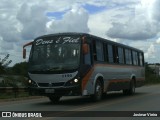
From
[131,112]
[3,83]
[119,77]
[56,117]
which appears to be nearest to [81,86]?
[131,112]

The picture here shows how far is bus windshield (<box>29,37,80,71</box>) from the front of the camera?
1850 centimetres

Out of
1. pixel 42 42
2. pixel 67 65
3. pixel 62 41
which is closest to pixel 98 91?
pixel 67 65

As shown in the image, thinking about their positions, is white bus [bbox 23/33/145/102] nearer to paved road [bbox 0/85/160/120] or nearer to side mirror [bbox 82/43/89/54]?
side mirror [bbox 82/43/89/54]

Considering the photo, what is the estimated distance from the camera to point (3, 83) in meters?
30.6

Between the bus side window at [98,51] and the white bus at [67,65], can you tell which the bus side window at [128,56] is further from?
the bus side window at [98,51]

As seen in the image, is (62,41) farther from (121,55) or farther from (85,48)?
(121,55)

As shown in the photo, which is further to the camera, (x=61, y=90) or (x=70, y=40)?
(x=70, y=40)

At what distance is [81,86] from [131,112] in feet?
11.4

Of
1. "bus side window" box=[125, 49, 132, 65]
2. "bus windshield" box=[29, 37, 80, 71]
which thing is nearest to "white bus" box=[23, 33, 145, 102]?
"bus windshield" box=[29, 37, 80, 71]

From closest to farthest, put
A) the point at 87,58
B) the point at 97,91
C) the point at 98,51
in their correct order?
the point at 87,58, the point at 97,91, the point at 98,51

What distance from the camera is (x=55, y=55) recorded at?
18.8m

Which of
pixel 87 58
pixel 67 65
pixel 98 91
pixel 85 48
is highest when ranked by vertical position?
pixel 85 48

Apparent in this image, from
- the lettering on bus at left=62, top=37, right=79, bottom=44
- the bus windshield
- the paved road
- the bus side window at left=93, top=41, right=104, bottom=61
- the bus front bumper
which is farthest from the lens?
the bus side window at left=93, top=41, right=104, bottom=61

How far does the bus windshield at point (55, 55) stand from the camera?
1850 cm
